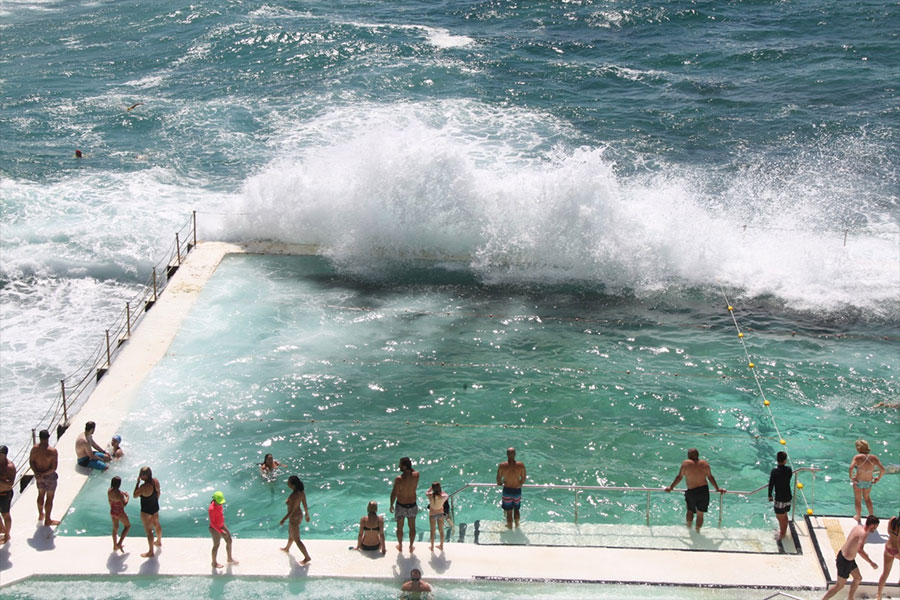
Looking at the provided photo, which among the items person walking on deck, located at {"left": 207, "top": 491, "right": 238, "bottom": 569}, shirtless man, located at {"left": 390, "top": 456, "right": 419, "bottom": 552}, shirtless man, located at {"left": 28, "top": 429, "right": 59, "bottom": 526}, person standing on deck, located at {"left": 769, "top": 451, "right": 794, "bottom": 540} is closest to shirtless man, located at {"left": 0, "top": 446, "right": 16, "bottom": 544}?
shirtless man, located at {"left": 28, "top": 429, "right": 59, "bottom": 526}

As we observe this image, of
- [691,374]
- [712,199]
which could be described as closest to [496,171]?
[712,199]

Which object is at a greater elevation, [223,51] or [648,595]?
[223,51]

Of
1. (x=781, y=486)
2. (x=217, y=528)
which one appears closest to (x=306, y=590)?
(x=217, y=528)

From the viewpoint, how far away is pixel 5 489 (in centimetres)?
1215

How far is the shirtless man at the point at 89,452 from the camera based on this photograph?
46.5ft

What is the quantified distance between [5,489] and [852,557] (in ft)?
34.3

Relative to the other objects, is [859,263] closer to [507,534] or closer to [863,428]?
[863,428]

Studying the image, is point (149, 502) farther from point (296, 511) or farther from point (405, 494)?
point (405, 494)

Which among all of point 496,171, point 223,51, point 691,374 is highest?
point 223,51

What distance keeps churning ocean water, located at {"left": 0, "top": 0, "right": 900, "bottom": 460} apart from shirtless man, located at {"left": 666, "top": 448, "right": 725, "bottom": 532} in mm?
9073

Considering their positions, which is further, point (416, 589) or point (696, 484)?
point (696, 484)

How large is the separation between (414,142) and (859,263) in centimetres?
1160

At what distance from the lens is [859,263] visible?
22609 millimetres

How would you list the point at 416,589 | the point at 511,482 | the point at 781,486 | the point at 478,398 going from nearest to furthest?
the point at 416,589 → the point at 781,486 → the point at 511,482 → the point at 478,398
